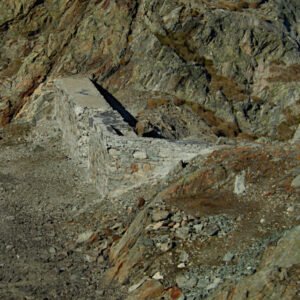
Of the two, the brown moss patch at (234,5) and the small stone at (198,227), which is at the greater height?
the brown moss patch at (234,5)

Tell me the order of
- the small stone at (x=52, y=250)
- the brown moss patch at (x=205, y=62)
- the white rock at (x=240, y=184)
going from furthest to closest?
the brown moss patch at (x=205, y=62) < the small stone at (x=52, y=250) < the white rock at (x=240, y=184)

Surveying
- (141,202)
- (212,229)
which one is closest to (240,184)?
(212,229)

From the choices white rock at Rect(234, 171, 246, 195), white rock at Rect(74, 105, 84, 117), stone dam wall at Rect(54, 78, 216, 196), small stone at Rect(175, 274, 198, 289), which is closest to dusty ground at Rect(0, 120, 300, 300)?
small stone at Rect(175, 274, 198, 289)

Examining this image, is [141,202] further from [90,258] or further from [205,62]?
[205,62]

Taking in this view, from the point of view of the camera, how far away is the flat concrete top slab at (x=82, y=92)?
72.7ft

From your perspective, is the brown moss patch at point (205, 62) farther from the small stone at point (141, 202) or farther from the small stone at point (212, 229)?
the small stone at point (212, 229)

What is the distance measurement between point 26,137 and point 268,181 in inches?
645

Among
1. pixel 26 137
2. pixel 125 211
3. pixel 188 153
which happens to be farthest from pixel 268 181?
pixel 26 137

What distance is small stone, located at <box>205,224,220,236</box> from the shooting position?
40.7 ft

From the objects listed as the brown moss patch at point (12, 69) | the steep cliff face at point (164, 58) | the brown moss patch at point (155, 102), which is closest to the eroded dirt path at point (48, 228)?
the brown moss patch at point (155, 102)

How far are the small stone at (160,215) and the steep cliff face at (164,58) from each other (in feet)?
43.8

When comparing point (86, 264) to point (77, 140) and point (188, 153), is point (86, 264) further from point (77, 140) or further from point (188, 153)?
point (77, 140)

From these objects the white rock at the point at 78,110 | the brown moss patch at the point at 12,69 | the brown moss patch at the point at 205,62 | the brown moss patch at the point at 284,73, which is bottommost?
the brown moss patch at the point at 284,73

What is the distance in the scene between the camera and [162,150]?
16.8 metres
